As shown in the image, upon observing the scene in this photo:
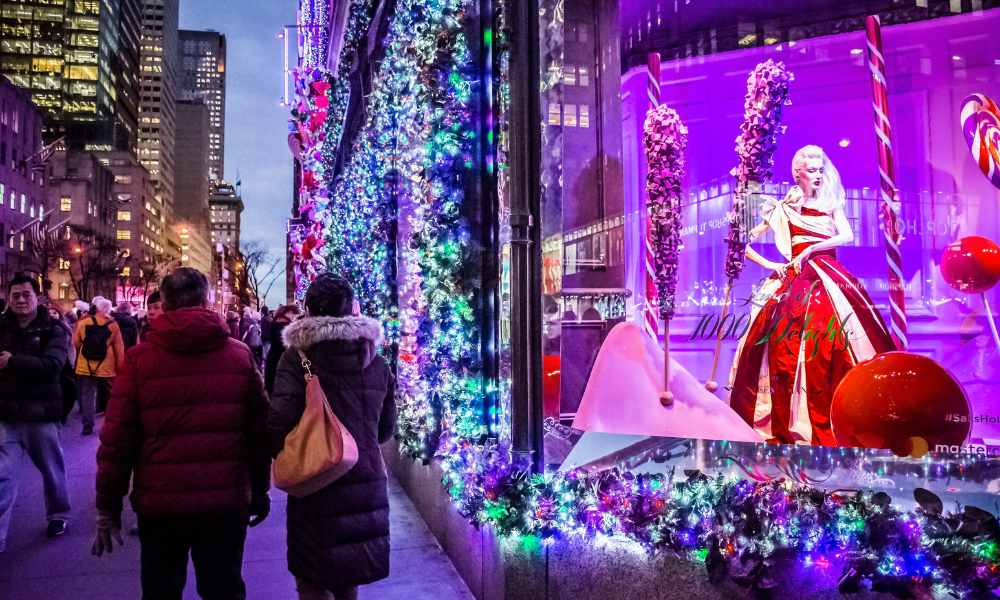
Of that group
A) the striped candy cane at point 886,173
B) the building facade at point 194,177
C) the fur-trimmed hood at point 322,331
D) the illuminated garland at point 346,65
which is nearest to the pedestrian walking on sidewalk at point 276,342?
the illuminated garland at point 346,65

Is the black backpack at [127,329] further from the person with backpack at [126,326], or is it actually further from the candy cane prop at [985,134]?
the candy cane prop at [985,134]

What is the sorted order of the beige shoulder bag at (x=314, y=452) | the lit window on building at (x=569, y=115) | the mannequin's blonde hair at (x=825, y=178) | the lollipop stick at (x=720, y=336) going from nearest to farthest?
the beige shoulder bag at (x=314, y=452)
the lit window on building at (x=569, y=115)
the mannequin's blonde hair at (x=825, y=178)
the lollipop stick at (x=720, y=336)

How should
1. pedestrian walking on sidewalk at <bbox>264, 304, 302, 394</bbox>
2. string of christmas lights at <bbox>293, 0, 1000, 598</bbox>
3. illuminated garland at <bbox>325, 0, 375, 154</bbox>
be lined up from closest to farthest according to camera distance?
string of christmas lights at <bbox>293, 0, 1000, 598</bbox> < pedestrian walking on sidewalk at <bbox>264, 304, 302, 394</bbox> < illuminated garland at <bbox>325, 0, 375, 154</bbox>

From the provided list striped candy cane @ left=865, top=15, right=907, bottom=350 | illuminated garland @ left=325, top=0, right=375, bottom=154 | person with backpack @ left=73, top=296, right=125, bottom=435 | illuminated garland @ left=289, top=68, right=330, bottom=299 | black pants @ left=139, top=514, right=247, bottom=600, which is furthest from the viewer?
illuminated garland @ left=289, top=68, right=330, bottom=299

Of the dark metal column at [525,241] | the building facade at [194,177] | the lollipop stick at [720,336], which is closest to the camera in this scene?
the dark metal column at [525,241]

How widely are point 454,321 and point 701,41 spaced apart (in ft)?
9.73

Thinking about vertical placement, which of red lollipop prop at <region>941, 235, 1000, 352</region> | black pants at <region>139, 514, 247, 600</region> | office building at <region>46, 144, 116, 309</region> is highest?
office building at <region>46, 144, 116, 309</region>

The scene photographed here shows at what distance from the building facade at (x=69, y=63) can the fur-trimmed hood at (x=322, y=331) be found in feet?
370

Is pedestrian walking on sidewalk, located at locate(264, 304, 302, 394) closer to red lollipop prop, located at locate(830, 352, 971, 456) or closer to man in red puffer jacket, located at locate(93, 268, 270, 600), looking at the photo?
man in red puffer jacket, located at locate(93, 268, 270, 600)

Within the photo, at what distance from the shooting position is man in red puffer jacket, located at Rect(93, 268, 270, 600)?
3.17 m

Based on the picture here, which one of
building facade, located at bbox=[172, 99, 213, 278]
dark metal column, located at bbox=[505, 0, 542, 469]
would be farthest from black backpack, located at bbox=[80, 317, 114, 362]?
building facade, located at bbox=[172, 99, 213, 278]

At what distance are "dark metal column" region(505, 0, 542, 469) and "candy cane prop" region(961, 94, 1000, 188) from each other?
11.0 feet

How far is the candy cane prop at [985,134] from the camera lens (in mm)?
5145

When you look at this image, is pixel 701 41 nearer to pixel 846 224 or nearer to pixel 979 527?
pixel 846 224
